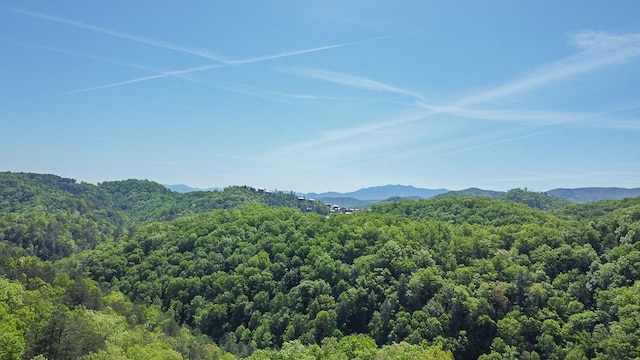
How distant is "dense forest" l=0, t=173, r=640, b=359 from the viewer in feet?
200

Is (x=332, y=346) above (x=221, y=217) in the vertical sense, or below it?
below

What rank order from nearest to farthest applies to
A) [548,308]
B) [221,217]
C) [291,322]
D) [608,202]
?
[548,308] → [291,322] → [221,217] → [608,202]

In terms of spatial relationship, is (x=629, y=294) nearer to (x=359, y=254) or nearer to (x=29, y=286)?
(x=359, y=254)

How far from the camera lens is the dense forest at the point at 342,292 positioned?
6106 cm

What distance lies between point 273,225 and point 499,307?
65.6 meters

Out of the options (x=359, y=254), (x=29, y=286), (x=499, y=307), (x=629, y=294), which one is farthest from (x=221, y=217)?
(x=629, y=294)

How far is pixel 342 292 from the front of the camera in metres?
94.9

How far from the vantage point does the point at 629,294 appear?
7225 cm

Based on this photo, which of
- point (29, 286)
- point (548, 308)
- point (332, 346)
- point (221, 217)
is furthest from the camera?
point (221, 217)

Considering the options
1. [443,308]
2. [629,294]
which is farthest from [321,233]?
[629,294]

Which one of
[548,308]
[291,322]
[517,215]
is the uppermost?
[517,215]

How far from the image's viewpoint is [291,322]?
90.0 m

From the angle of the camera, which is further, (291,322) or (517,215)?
(517,215)

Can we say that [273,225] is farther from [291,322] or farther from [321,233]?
[291,322]
